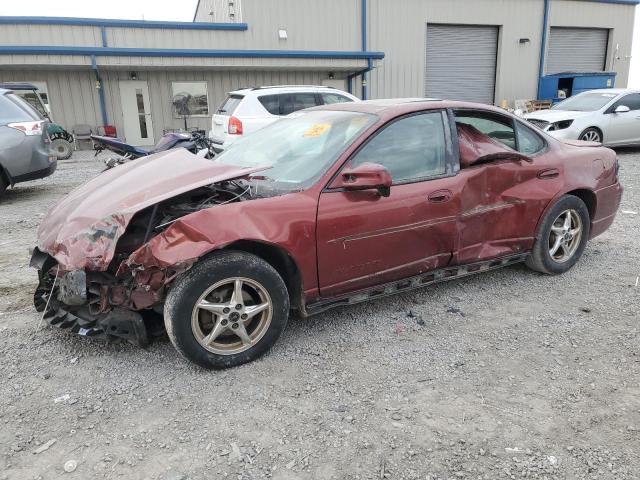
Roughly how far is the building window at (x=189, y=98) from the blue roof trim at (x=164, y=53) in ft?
6.20

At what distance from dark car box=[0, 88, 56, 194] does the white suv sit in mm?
3021

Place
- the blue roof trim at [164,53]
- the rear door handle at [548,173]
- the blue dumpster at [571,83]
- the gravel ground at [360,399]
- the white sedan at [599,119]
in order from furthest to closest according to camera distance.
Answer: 1. the blue dumpster at [571,83]
2. the blue roof trim at [164,53]
3. the white sedan at [599,119]
4. the rear door handle at [548,173]
5. the gravel ground at [360,399]

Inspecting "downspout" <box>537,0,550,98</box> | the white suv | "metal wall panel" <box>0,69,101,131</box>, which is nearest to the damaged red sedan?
the white suv

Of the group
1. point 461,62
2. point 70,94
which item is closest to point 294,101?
point 70,94

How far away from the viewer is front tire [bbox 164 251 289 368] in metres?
2.88

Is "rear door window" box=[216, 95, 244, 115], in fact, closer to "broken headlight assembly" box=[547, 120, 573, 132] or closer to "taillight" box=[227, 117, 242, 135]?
"taillight" box=[227, 117, 242, 135]

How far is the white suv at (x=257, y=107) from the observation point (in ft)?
32.9

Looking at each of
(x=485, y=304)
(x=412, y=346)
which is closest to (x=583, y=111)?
(x=485, y=304)

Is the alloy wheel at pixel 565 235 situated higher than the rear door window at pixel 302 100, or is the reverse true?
the rear door window at pixel 302 100

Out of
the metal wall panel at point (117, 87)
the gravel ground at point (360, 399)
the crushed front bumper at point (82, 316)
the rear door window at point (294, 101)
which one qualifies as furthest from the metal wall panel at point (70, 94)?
the crushed front bumper at point (82, 316)

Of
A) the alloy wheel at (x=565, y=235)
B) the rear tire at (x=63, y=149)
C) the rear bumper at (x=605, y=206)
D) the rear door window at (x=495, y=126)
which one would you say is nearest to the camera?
the rear door window at (x=495, y=126)

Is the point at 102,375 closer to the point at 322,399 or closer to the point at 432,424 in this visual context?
the point at 322,399

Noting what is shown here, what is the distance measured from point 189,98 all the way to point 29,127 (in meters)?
10.6

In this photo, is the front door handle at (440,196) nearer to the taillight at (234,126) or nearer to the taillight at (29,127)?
the taillight at (29,127)
